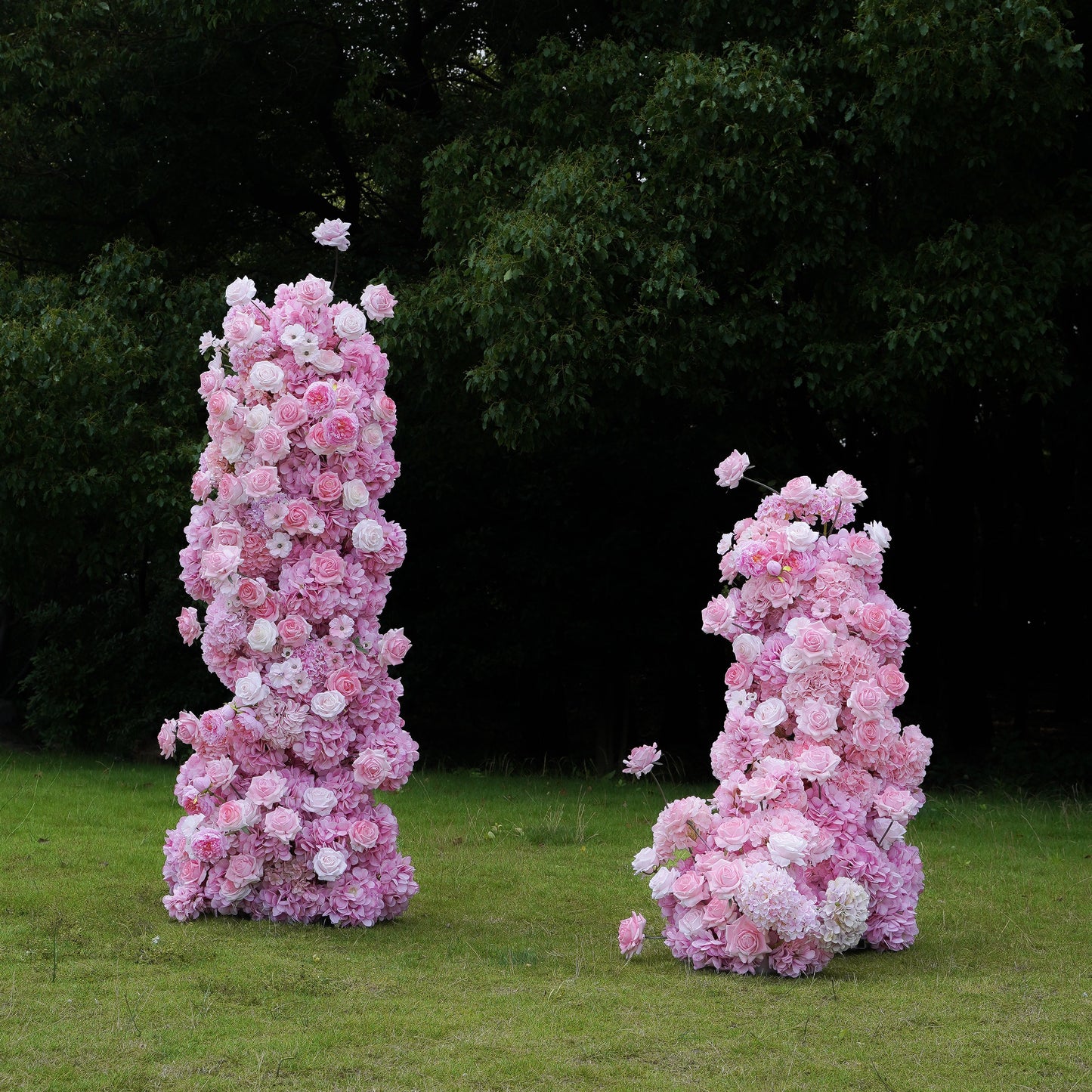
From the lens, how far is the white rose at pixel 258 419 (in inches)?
263

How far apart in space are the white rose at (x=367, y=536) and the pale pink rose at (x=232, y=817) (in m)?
1.26

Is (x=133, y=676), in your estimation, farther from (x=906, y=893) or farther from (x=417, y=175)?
(x=906, y=893)

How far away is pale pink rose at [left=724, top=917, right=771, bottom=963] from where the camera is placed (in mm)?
5762

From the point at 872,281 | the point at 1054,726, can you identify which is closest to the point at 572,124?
the point at 872,281

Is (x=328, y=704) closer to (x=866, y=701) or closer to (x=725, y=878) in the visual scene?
(x=725, y=878)

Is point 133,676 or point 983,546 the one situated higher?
point 983,546

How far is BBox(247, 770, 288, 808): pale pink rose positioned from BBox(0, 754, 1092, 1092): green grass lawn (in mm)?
555

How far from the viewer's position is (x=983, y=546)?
18.0 meters

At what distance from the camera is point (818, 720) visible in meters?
6.09

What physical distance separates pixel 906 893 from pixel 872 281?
19.1 feet

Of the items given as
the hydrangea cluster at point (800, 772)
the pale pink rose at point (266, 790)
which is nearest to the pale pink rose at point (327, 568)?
the pale pink rose at point (266, 790)

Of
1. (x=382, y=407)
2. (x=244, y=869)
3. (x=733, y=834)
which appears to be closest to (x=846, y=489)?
(x=733, y=834)

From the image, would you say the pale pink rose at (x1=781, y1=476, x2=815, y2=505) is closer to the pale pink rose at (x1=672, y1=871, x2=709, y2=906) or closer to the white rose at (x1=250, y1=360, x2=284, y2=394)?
the pale pink rose at (x1=672, y1=871, x2=709, y2=906)

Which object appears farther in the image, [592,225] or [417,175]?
[417,175]
